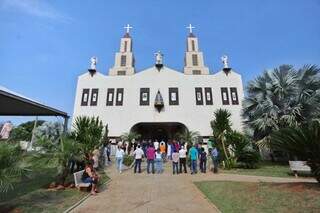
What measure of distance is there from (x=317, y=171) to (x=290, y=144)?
1.03m

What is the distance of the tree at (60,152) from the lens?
848 cm

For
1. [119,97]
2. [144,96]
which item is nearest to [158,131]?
[144,96]

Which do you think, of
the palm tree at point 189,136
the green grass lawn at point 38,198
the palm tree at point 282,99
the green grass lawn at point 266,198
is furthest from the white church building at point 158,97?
the green grass lawn at point 266,198

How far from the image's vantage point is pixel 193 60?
3341 cm

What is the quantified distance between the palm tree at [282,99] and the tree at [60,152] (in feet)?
37.7

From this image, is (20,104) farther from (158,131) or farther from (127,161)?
(158,131)

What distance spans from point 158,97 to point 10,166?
22.9 m

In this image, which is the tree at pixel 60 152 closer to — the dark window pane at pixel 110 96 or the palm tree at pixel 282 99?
the palm tree at pixel 282 99

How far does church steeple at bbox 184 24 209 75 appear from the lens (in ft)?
107

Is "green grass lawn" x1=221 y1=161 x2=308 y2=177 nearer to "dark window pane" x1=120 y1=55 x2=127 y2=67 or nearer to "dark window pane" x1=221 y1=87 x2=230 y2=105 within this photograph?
"dark window pane" x1=221 y1=87 x2=230 y2=105

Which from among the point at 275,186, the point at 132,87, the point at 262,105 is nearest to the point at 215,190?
the point at 275,186

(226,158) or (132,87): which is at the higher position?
(132,87)

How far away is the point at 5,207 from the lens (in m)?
5.96

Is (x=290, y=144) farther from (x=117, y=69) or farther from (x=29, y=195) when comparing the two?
(x=117, y=69)
